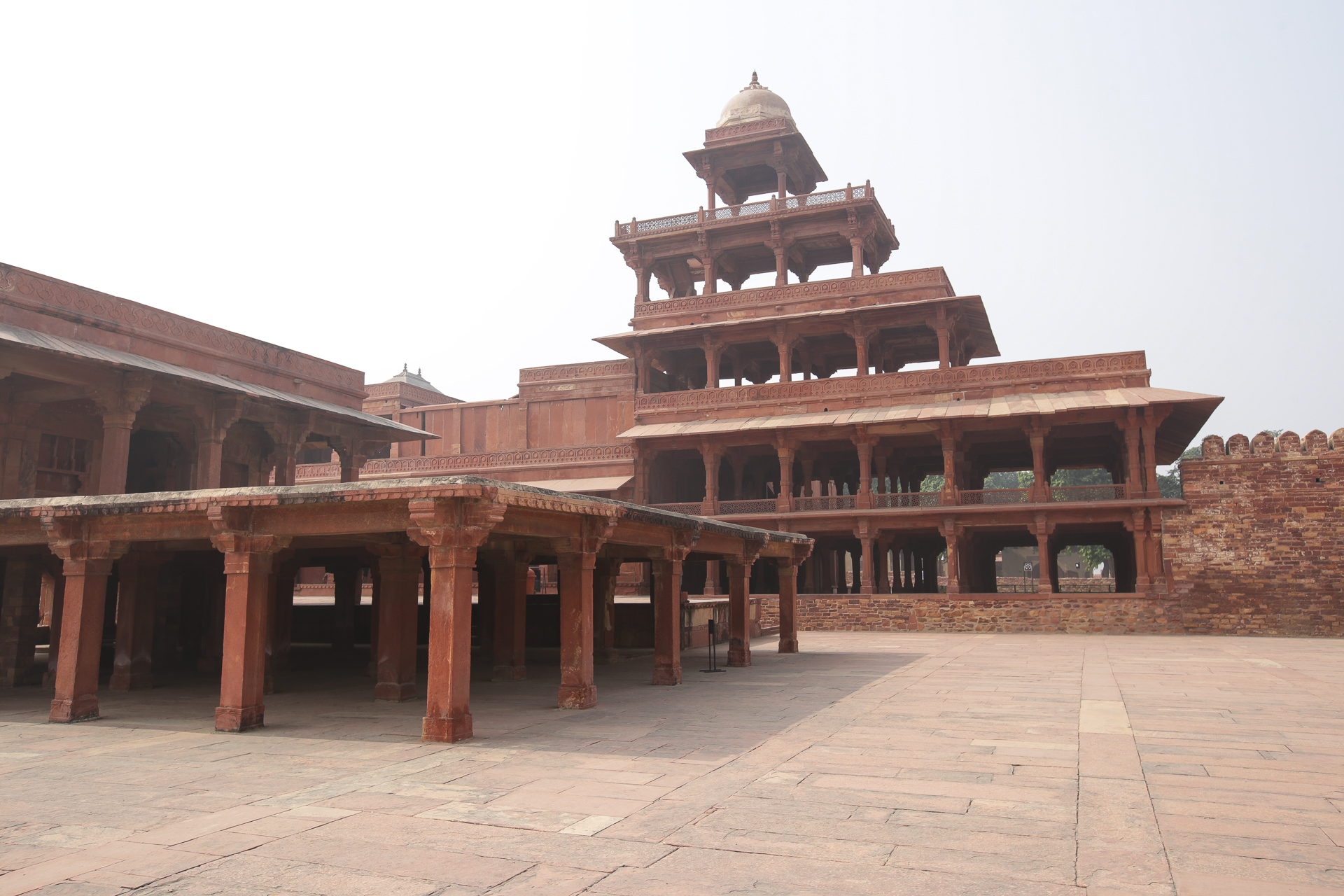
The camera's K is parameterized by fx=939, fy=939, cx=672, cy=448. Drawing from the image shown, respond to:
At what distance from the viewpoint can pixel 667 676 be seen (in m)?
14.1

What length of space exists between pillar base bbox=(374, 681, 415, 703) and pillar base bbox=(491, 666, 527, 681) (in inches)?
101

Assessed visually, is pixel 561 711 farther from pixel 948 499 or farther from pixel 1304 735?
pixel 948 499

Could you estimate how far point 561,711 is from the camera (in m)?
11.3

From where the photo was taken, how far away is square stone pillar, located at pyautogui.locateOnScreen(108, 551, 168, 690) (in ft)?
46.1

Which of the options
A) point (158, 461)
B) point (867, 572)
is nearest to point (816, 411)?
point (867, 572)

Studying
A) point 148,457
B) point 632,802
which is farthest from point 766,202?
point 632,802

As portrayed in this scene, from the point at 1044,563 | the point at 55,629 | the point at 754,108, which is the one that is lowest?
the point at 55,629

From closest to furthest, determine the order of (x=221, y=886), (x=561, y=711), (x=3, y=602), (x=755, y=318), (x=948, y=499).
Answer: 1. (x=221, y=886)
2. (x=561, y=711)
3. (x=3, y=602)
4. (x=948, y=499)
5. (x=755, y=318)

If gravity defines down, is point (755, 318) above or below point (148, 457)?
above

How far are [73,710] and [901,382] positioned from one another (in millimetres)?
23394

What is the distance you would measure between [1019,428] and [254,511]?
76.5ft

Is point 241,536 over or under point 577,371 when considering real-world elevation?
under

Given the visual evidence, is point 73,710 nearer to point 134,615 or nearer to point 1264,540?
point 134,615

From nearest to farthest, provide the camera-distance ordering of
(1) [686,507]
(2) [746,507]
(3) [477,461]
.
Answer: (2) [746,507]
(1) [686,507]
(3) [477,461]
